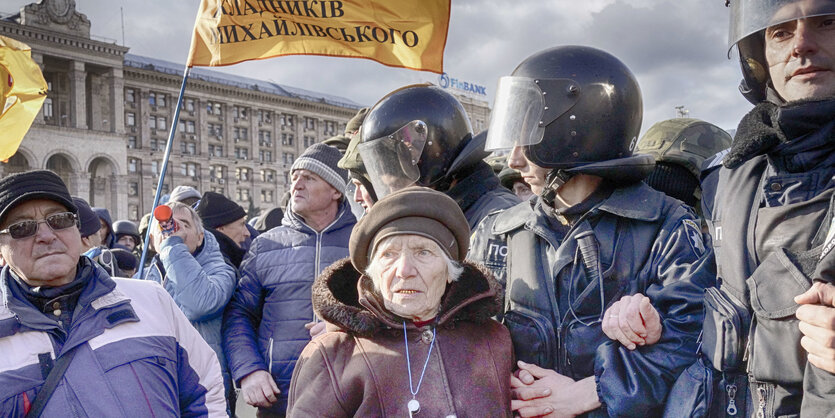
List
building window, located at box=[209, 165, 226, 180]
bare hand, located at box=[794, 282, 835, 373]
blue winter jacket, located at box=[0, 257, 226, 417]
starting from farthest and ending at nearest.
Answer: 1. building window, located at box=[209, 165, 226, 180]
2. blue winter jacket, located at box=[0, 257, 226, 417]
3. bare hand, located at box=[794, 282, 835, 373]

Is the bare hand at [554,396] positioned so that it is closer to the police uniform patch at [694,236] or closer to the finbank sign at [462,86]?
the police uniform patch at [694,236]

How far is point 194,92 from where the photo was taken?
7062 cm

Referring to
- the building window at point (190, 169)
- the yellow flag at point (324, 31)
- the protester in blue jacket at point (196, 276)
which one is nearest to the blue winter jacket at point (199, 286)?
the protester in blue jacket at point (196, 276)

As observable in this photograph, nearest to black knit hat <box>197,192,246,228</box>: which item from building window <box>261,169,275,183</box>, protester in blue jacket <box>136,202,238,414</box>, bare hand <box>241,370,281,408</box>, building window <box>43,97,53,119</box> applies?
protester in blue jacket <box>136,202,238,414</box>

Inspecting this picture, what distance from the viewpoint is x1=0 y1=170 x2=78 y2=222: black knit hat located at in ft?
8.73

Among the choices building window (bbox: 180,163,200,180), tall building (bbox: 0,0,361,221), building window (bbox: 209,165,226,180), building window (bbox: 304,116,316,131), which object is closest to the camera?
tall building (bbox: 0,0,361,221)

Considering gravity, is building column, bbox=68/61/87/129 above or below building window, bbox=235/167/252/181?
above

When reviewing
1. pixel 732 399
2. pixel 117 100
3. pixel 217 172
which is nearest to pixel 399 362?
pixel 732 399

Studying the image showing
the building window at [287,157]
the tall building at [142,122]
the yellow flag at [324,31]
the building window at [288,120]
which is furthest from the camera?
the building window at [287,157]

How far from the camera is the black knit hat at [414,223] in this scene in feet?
7.34

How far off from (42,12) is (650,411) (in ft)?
208

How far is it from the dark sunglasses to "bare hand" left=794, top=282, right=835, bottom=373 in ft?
8.92

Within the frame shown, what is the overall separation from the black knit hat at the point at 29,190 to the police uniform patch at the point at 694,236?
247cm

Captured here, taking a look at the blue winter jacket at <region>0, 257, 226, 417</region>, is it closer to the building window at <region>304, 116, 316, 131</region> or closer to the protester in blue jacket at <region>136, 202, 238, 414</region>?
the protester in blue jacket at <region>136, 202, 238, 414</region>
